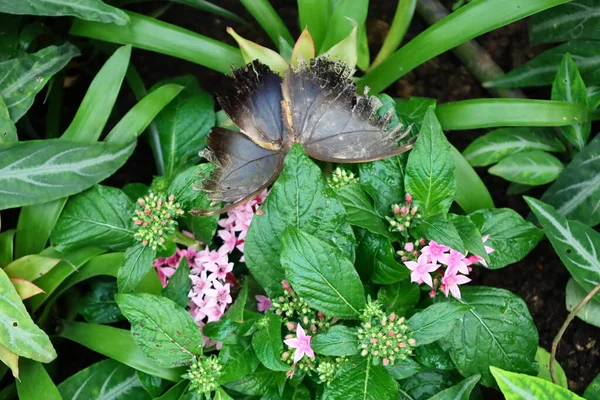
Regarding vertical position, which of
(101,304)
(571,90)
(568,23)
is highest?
(568,23)

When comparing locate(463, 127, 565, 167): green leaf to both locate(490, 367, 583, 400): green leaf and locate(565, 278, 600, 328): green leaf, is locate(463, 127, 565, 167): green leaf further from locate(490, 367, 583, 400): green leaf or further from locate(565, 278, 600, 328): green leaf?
locate(490, 367, 583, 400): green leaf

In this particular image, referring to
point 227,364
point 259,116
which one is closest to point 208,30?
point 259,116

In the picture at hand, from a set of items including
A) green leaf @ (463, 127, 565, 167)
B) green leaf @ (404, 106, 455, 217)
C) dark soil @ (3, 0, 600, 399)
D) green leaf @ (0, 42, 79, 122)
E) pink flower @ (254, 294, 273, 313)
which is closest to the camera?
green leaf @ (404, 106, 455, 217)

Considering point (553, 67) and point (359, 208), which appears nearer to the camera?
point (359, 208)

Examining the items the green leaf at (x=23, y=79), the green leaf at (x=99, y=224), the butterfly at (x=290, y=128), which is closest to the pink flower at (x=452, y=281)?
the butterfly at (x=290, y=128)

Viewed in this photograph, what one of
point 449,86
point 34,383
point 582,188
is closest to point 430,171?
point 582,188

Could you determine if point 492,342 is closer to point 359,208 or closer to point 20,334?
point 359,208

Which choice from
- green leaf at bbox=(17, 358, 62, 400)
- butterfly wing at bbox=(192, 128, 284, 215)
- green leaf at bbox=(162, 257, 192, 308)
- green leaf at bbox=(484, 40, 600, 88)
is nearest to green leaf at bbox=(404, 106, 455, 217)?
butterfly wing at bbox=(192, 128, 284, 215)
